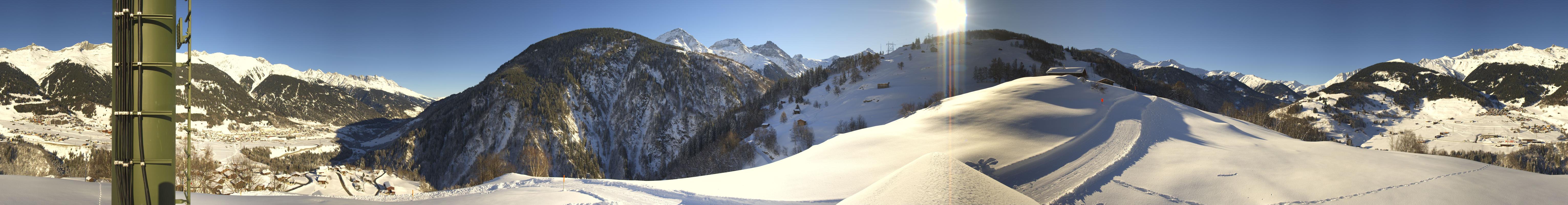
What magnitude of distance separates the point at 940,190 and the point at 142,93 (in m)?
6.88

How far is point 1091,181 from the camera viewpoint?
21.9ft

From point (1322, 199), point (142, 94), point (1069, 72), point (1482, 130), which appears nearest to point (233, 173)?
point (142, 94)

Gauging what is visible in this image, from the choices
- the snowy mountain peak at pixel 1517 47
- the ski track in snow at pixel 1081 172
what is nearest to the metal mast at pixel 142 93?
the ski track in snow at pixel 1081 172

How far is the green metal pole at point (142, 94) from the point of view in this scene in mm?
3844

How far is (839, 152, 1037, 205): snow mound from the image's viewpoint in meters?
4.98

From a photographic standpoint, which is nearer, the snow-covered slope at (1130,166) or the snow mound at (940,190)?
the snow mound at (940,190)

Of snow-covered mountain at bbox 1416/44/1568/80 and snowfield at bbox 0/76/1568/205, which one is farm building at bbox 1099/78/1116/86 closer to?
snowfield at bbox 0/76/1568/205

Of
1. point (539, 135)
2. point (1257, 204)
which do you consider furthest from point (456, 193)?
point (539, 135)

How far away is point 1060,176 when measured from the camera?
7.35 m

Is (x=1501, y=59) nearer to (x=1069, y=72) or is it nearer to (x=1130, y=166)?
(x=1069, y=72)

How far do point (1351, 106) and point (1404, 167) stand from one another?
7806 centimetres

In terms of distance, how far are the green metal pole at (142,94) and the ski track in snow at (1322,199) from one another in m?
9.65

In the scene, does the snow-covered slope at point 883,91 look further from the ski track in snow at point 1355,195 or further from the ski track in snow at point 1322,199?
the ski track in snow at point 1355,195

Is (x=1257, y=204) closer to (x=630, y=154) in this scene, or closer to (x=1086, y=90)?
(x=1086, y=90)
